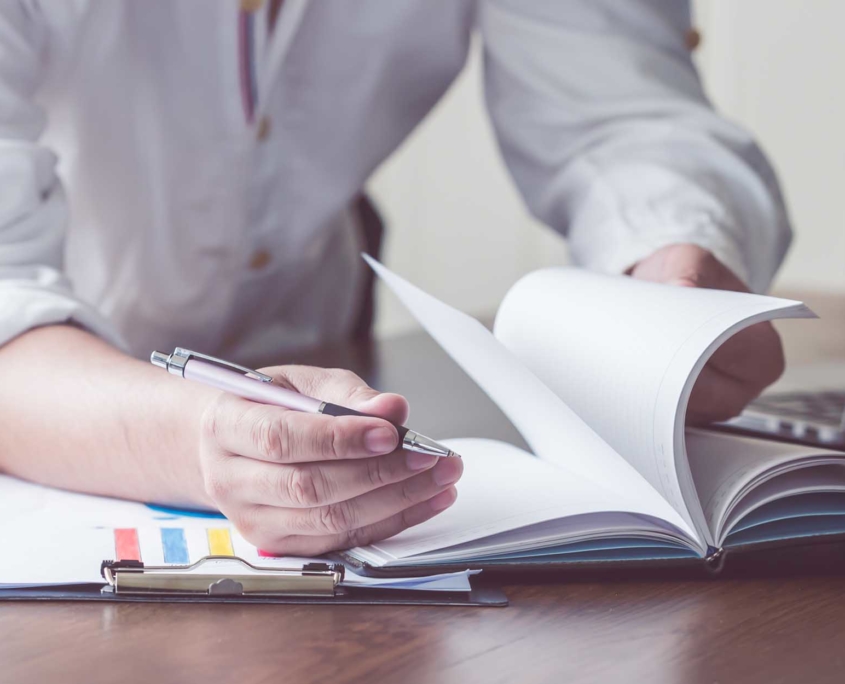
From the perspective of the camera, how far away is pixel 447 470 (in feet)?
1.54

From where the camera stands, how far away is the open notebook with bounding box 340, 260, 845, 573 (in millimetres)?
489

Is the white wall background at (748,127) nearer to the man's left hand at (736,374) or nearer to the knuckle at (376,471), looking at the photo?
the man's left hand at (736,374)

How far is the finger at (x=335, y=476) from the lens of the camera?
458mm

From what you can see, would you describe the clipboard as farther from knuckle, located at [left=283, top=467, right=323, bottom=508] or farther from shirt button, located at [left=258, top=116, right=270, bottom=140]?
shirt button, located at [left=258, top=116, right=270, bottom=140]

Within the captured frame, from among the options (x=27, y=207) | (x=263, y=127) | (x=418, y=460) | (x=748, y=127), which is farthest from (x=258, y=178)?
(x=748, y=127)

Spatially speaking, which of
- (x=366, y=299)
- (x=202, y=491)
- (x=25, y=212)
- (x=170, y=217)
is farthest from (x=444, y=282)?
(x=202, y=491)

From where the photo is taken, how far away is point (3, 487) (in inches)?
24.3

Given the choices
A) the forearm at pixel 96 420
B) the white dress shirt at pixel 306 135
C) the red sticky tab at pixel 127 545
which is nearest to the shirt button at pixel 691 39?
the white dress shirt at pixel 306 135

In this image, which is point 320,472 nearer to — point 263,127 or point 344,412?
point 344,412

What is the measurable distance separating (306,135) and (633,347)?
2.30 feet

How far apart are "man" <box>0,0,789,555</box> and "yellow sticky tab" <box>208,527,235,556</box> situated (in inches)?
1.0

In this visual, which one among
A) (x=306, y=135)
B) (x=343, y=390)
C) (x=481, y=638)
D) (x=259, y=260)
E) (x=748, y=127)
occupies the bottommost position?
(x=481, y=638)

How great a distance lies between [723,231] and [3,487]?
0.62 m

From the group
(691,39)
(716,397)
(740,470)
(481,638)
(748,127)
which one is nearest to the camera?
(481,638)
